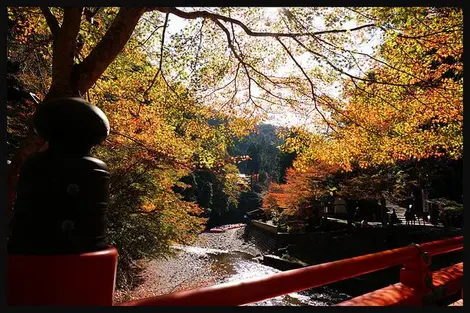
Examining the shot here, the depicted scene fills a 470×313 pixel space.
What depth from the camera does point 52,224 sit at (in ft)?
6.23

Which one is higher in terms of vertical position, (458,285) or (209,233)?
(458,285)

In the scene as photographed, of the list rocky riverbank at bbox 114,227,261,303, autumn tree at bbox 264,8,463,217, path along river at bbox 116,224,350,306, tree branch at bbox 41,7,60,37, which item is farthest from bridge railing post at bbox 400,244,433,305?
rocky riverbank at bbox 114,227,261,303

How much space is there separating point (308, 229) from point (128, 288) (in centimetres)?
1477

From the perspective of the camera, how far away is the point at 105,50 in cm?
416

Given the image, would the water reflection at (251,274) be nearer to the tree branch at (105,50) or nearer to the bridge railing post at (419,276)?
the bridge railing post at (419,276)

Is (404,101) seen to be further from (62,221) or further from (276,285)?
→ (62,221)

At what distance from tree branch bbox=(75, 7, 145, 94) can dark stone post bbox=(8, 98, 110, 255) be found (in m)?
2.29

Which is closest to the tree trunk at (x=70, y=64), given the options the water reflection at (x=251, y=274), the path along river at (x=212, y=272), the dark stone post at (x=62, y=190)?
the dark stone post at (x=62, y=190)

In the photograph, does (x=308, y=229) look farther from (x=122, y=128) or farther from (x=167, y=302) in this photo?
(x=167, y=302)

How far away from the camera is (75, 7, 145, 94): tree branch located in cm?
410

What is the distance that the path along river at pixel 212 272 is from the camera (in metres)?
12.9

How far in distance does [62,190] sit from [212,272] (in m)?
17.5

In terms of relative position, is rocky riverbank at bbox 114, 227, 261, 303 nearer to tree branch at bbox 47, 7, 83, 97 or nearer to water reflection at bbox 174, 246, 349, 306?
water reflection at bbox 174, 246, 349, 306

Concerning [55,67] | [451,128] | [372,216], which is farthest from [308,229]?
[55,67]
